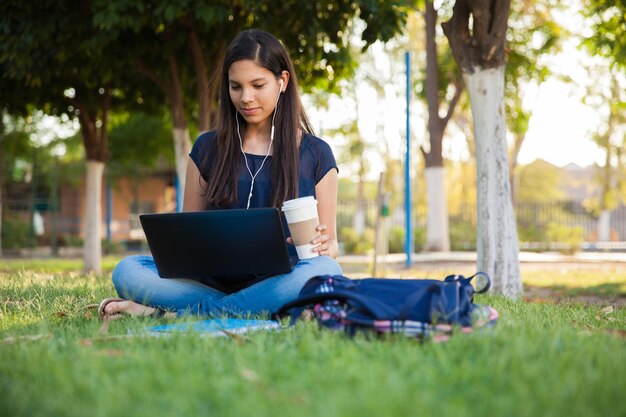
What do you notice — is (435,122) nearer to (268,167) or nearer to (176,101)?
(176,101)

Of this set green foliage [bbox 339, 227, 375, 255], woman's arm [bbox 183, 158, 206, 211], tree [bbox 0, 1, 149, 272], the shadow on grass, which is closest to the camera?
woman's arm [bbox 183, 158, 206, 211]

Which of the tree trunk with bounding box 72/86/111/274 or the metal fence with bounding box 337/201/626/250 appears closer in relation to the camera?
the tree trunk with bounding box 72/86/111/274

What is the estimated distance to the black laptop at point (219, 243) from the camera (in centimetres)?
352

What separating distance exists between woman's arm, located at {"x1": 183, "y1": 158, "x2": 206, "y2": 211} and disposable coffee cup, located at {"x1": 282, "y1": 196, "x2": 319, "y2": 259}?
1038mm

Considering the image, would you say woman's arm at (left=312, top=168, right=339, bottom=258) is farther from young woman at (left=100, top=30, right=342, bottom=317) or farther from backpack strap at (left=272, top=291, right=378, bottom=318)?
backpack strap at (left=272, top=291, right=378, bottom=318)

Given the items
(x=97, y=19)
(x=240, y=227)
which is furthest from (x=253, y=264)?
(x=97, y=19)

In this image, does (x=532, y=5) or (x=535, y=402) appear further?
(x=532, y=5)

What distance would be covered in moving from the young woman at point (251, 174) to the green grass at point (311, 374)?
0.74 meters

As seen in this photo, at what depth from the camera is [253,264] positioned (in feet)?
12.3

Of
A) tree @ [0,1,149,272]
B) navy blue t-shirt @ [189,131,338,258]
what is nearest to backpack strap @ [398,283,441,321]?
navy blue t-shirt @ [189,131,338,258]

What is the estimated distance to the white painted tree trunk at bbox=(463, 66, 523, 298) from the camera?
770 centimetres

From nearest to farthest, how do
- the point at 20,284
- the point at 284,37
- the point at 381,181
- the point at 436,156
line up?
the point at 20,284 → the point at 284,37 → the point at 381,181 → the point at 436,156

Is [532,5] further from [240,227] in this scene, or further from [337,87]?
[240,227]

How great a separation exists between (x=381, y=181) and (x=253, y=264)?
24.8ft
